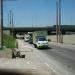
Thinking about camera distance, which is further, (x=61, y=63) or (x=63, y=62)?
(x=63, y=62)

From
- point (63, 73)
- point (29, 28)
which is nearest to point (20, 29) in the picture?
point (29, 28)

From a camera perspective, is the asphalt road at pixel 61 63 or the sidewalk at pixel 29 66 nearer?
the sidewalk at pixel 29 66

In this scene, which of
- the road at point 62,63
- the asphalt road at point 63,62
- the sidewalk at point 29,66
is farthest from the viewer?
the asphalt road at point 63,62

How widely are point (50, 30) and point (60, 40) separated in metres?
92.9

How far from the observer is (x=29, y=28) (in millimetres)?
167250

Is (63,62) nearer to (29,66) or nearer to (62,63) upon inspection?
(62,63)

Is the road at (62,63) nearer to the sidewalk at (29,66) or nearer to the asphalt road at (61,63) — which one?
the asphalt road at (61,63)

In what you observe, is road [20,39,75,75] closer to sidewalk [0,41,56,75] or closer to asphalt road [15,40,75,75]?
asphalt road [15,40,75,75]

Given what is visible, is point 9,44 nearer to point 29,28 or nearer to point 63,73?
point 63,73

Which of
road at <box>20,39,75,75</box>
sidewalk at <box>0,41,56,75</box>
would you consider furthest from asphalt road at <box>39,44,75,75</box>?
sidewalk at <box>0,41,56,75</box>

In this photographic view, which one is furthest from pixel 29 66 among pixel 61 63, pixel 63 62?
pixel 63 62

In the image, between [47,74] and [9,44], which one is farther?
[9,44]

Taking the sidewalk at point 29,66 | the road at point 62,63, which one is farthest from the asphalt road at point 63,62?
the sidewalk at point 29,66

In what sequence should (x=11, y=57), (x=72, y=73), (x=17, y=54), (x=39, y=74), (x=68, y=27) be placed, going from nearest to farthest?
1. (x=39, y=74)
2. (x=72, y=73)
3. (x=11, y=57)
4. (x=17, y=54)
5. (x=68, y=27)
